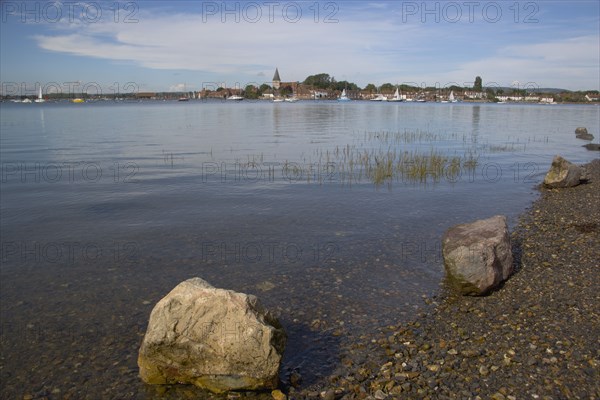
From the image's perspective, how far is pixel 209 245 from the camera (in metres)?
16.0

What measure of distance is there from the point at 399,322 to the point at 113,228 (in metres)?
12.6

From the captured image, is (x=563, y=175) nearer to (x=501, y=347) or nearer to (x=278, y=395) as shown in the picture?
(x=501, y=347)

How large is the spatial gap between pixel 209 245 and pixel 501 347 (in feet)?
33.8

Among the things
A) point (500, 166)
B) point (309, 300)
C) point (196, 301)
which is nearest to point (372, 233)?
point (309, 300)

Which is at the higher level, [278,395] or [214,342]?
[214,342]

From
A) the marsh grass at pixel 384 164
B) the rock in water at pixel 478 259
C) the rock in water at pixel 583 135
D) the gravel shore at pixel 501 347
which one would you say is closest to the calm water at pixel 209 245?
the marsh grass at pixel 384 164

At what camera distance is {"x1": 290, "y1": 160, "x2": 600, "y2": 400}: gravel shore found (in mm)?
7605

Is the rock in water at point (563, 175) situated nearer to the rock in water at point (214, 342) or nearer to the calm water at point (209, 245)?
the calm water at point (209, 245)

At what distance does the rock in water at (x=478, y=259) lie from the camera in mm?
11164

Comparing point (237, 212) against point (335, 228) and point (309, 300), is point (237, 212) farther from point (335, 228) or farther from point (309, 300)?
point (309, 300)

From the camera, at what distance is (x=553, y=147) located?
46.8 m

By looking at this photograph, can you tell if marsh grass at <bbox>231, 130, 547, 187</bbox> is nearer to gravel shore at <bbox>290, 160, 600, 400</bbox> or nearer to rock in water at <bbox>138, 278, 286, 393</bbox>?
gravel shore at <bbox>290, 160, 600, 400</bbox>

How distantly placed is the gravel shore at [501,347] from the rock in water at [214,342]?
931mm

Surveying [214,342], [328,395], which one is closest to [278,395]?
[328,395]
